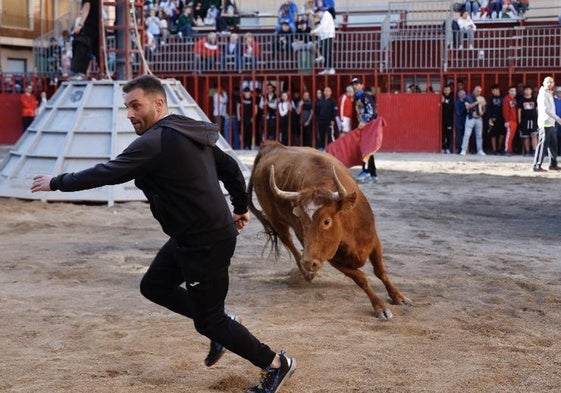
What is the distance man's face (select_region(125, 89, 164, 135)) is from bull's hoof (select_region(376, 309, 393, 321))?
2.79 m

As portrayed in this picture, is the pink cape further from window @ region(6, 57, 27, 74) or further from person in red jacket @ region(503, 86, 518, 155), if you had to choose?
window @ region(6, 57, 27, 74)

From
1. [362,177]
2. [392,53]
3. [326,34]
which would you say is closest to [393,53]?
[392,53]

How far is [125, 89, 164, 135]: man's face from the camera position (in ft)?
15.9

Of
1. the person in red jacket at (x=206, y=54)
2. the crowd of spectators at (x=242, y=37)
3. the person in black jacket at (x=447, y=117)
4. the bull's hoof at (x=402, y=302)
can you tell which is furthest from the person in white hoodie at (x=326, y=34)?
the bull's hoof at (x=402, y=302)

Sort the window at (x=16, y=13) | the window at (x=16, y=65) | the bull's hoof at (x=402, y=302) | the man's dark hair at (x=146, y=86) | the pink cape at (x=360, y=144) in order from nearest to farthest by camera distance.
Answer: the man's dark hair at (x=146, y=86) → the bull's hoof at (x=402, y=302) → the pink cape at (x=360, y=144) → the window at (x=16, y=65) → the window at (x=16, y=13)

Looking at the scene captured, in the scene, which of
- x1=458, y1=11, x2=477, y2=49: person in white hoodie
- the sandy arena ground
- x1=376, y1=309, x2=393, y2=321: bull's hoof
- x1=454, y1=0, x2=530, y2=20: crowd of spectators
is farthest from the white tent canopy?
x1=454, y1=0, x2=530, y2=20: crowd of spectators

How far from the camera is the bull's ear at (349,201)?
23.0ft

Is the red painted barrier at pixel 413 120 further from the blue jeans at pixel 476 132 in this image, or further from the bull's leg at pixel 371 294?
the bull's leg at pixel 371 294

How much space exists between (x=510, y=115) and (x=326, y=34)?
18.1 feet

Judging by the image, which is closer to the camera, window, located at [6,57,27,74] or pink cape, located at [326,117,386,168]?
pink cape, located at [326,117,386,168]

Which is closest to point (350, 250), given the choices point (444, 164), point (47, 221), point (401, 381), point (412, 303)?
point (412, 303)

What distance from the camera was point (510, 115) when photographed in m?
24.9

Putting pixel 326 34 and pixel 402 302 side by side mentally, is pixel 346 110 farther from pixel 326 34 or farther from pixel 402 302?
pixel 402 302

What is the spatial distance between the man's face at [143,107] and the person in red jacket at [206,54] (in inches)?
916
